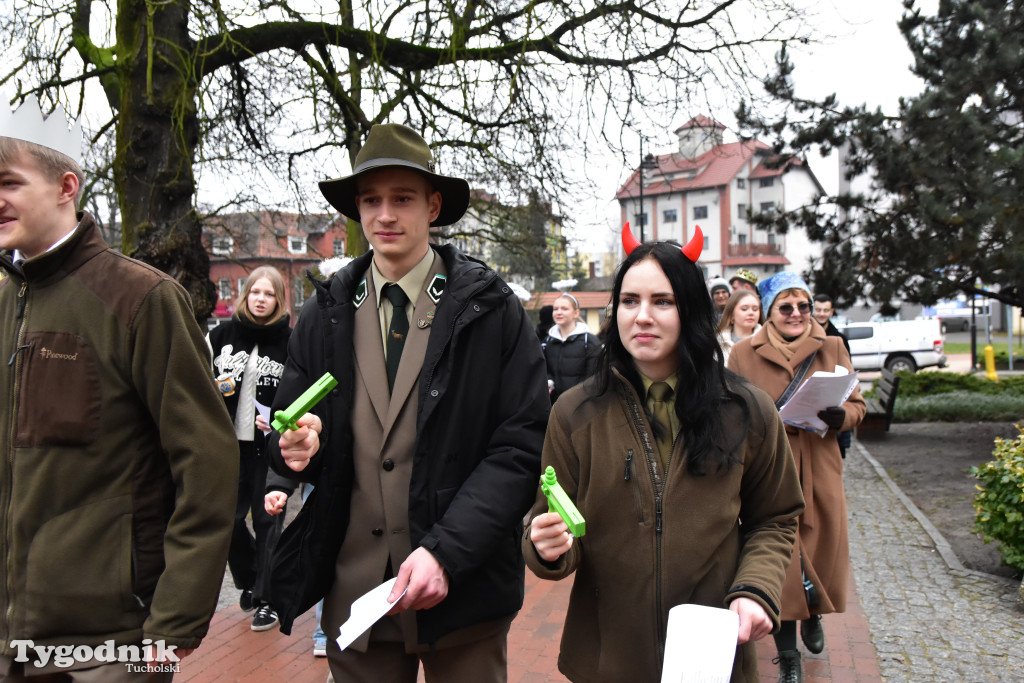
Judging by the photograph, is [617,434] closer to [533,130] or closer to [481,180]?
[533,130]

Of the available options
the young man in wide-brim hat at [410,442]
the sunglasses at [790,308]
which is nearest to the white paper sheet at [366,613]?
the young man in wide-brim hat at [410,442]

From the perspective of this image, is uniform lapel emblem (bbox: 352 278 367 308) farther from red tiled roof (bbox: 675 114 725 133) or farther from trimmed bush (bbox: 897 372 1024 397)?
trimmed bush (bbox: 897 372 1024 397)

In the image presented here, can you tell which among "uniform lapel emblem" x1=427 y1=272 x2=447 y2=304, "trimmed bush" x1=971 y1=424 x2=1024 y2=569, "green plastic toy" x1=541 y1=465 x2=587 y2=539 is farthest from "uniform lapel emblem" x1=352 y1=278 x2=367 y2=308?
"trimmed bush" x1=971 y1=424 x2=1024 y2=569

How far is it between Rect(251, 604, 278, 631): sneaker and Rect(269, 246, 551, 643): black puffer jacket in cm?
268

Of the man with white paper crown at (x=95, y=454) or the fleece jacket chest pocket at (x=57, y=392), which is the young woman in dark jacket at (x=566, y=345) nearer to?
the man with white paper crown at (x=95, y=454)

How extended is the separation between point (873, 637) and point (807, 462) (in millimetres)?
1261

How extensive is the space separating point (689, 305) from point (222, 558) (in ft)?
4.73

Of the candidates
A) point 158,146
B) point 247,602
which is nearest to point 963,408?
point 247,602

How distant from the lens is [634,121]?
26.6 feet

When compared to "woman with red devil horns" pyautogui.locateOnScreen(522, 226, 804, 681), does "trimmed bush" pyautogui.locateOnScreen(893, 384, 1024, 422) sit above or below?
below

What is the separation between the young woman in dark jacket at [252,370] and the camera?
469 centimetres

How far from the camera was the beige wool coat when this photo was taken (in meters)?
3.71

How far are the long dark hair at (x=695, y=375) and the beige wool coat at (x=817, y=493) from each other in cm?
198

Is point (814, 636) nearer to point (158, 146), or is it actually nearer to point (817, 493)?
point (817, 493)
